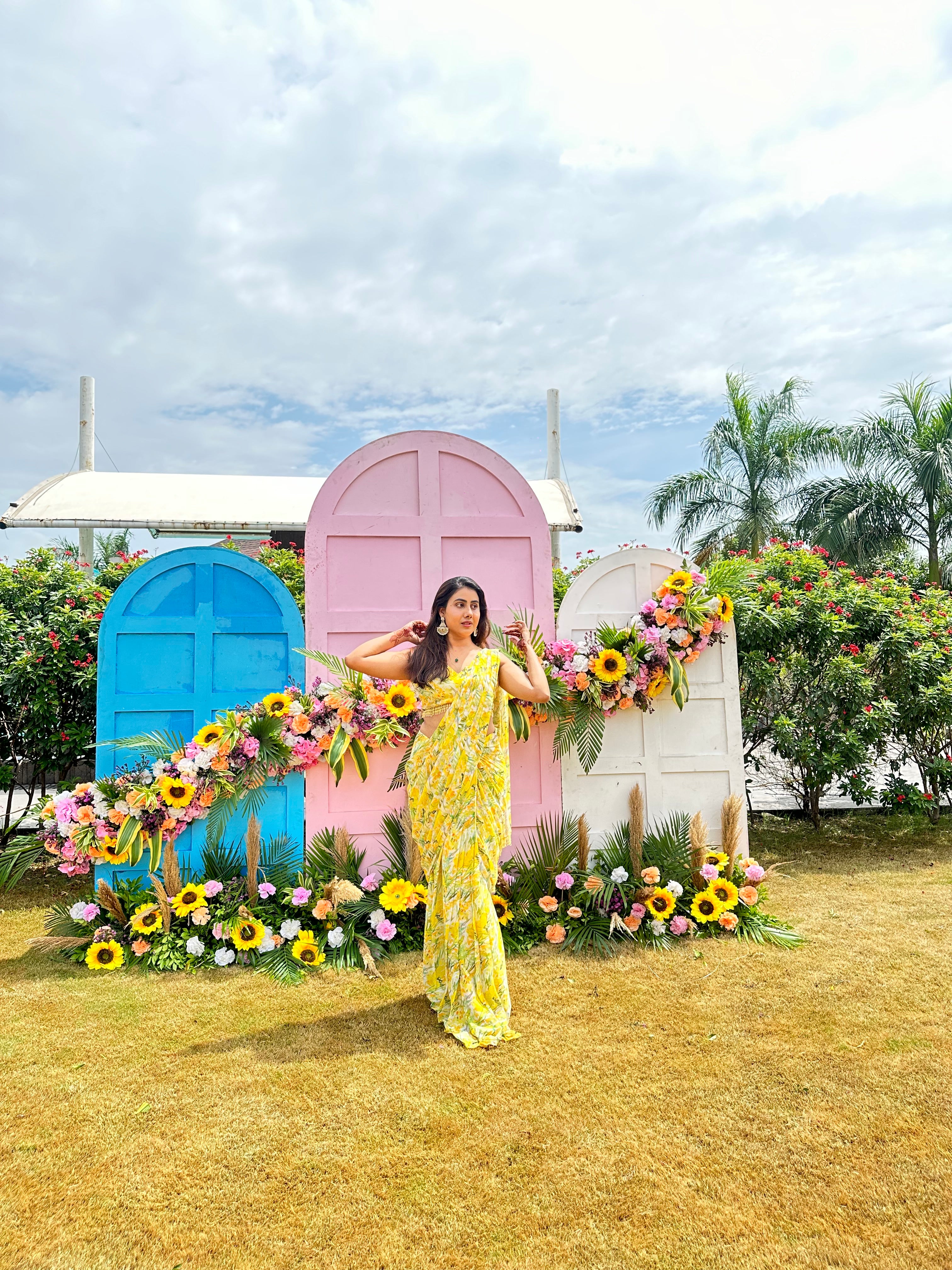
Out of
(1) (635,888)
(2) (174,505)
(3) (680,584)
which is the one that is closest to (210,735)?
(1) (635,888)

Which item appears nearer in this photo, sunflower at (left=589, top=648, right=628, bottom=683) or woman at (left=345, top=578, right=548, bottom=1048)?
woman at (left=345, top=578, right=548, bottom=1048)

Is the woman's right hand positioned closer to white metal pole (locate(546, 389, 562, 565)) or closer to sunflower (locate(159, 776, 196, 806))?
sunflower (locate(159, 776, 196, 806))

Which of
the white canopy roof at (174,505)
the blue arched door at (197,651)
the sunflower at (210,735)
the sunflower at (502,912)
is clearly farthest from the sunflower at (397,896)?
the white canopy roof at (174,505)

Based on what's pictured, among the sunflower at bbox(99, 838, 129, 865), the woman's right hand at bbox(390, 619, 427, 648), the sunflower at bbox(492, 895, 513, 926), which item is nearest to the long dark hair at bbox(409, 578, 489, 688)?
the woman's right hand at bbox(390, 619, 427, 648)

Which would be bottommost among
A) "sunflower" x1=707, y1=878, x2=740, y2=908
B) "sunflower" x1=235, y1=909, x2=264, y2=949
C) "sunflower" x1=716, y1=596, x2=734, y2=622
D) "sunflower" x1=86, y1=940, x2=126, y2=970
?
"sunflower" x1=86, y1=940, x2=126, y2=970

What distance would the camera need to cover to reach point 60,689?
5.86 metres

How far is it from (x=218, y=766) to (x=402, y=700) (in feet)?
3.42

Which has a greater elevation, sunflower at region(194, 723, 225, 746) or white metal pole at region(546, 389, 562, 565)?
white metal pole at region(546, 389, 562, 565)

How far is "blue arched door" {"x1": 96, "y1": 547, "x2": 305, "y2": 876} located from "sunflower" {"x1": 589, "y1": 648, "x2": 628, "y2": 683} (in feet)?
5.65

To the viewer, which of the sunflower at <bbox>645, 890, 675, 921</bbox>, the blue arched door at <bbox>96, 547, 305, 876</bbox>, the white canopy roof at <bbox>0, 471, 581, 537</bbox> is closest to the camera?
the sunflower at <bbox>645, 890, 675, 921</bbox>

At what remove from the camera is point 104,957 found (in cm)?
397

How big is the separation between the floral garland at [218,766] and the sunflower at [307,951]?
0.78 metres

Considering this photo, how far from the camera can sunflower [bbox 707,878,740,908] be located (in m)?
4.23

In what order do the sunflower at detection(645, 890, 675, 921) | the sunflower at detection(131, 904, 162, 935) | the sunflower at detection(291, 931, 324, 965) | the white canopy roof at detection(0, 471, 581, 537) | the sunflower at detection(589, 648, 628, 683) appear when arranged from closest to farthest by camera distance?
1. the sunflower at detection(291, 931, 324, 965)
2. the sunflower at detection(131, 904, 162, 935)
3. the sunflower at detection(645, 890, 675, 921)
4. the sunflower at detection(589, 648, 628, 683)
5. the white canopy roof at detection(0, 471, 581, 537)
